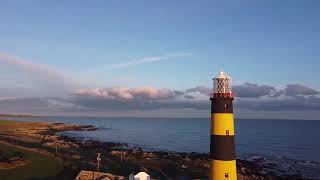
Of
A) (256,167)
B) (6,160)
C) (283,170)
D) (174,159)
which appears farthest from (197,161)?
(6,160)

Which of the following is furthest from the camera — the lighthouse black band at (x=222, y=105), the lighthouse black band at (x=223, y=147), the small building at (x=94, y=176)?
the small building at (x=94, y=176)

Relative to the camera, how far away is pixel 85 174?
35125mm

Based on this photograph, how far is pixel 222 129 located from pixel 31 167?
3278 centimetres

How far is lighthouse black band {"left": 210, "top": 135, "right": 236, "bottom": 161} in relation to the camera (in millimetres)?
16484

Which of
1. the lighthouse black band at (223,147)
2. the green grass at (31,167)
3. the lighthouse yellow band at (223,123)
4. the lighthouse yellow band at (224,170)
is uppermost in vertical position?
the lighthouse yellow band at (223,123)

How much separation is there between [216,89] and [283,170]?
48.2m

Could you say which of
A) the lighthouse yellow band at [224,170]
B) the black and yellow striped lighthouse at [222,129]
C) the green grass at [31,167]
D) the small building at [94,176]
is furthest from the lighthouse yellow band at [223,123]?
the green grass at [31,167]

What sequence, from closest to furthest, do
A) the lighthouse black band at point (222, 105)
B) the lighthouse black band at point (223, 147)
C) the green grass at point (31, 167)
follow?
the lighthouse black band at point (222, 105) → the lighthouse black band at point (223, 147) → the green grass at point (31, 167)

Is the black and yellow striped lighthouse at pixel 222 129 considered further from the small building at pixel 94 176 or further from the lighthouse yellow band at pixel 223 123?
the small building at pixel 94 176

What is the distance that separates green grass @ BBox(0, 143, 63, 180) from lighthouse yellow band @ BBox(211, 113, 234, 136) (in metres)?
27.9

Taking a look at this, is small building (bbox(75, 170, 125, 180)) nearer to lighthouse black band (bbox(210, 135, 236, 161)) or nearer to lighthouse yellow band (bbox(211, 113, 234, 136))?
lighthouse black band (bbox(210, 135, 236, 161))

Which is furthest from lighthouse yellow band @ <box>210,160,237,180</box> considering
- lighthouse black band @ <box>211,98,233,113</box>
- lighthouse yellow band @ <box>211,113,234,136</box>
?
lighthouse black band @ <box>211,98,233,113</box>

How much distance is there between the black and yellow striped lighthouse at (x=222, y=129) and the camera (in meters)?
16.3

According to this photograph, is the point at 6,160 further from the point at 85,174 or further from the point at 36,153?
the point at 85,174
